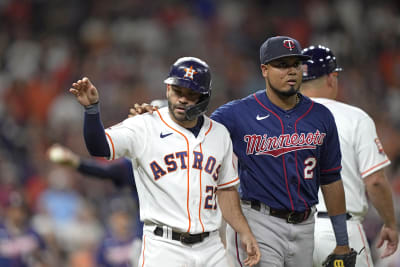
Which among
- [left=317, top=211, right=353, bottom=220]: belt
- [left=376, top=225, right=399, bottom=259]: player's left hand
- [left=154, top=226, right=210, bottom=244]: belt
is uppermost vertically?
[left=154, top=226, right=210, bottom=244]: belt

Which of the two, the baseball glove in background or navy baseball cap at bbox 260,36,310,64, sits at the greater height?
navy baseball cap at bbox 260,36,310,64

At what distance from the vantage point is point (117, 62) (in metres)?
11.9

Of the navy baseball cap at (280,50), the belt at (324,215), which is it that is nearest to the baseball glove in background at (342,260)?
the belt at (324,215)

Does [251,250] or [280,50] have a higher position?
[280,50]

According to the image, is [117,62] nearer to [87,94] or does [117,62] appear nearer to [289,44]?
[289,44]

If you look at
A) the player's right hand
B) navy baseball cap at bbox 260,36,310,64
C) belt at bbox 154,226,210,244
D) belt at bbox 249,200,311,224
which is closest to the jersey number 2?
belt at bbox 249,200,311,224

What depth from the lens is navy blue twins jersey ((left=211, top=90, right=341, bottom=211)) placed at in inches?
173

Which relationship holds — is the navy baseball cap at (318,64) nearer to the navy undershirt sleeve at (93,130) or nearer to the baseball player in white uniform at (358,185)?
the baseball player in white uniform at (358,185)

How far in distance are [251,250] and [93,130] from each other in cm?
111

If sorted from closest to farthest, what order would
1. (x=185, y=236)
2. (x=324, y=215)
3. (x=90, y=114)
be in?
(x=90, y=114) → (x=185, y=236) → (x=324, y=215)

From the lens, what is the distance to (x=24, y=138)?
10992mm

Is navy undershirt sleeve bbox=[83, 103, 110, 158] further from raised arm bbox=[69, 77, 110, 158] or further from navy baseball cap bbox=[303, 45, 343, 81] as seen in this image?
navy baseball cap bbox=[303, 45, 343, 81]

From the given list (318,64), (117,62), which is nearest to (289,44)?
(318,64)

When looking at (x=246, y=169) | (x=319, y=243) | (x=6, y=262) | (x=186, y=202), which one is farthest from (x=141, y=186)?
(x=6, y=262)
